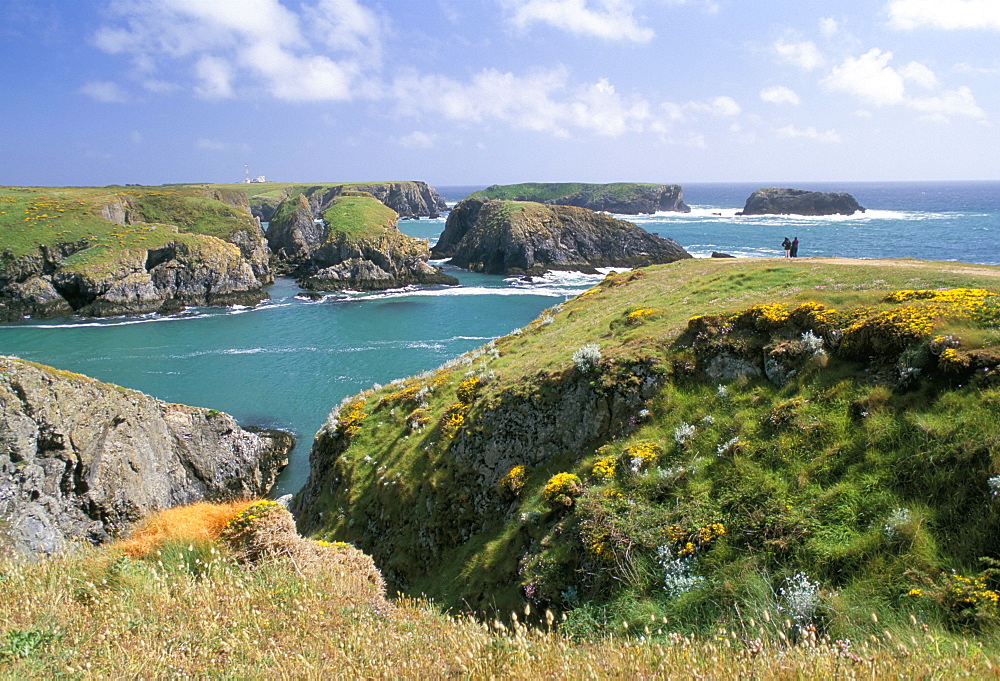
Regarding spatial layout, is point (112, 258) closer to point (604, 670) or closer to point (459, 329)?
point (459, 329)

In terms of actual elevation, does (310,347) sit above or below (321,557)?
below

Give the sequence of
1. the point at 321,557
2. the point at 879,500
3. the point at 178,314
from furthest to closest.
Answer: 1. the point at 178,314
2. the point at 321,557
3. the point at 879,500

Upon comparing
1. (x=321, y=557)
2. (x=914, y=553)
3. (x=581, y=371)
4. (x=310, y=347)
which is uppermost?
(x=581, y=371)

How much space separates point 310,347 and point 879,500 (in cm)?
5279

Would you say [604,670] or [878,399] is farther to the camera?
[878,399]

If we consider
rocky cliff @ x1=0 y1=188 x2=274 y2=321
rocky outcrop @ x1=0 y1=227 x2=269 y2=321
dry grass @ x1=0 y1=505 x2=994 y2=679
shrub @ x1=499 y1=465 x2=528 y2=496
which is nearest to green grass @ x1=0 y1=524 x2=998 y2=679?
dry grass @ x1=0 y1=505 x2=994 y2=679

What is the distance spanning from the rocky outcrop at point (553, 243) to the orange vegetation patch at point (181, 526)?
9103cm

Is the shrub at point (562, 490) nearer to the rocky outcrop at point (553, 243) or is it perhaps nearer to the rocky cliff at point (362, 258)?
the rocky cliff at point (362, 258)

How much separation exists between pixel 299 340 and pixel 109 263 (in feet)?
125

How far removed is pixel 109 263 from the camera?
237 ft

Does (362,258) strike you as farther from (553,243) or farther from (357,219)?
(553,243)

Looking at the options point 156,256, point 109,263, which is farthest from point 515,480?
point 156,256

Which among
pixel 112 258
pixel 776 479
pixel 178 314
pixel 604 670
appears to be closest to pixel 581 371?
pixel 776 479

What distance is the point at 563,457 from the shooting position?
43.9ft
